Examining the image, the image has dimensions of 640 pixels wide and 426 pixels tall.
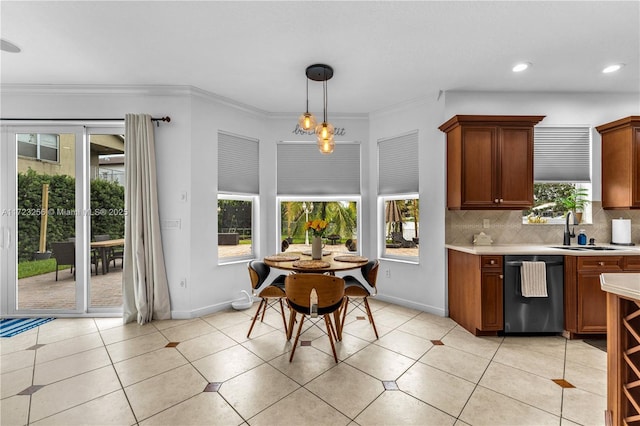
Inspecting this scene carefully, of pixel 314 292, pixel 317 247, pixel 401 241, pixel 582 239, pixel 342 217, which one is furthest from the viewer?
pixel 342 217

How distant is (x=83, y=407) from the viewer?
1911 millimetres

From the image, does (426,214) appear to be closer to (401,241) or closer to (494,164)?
(401,241)

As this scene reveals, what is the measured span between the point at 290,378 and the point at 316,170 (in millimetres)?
2949

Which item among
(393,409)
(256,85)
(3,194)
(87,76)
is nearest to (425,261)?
(393,409)

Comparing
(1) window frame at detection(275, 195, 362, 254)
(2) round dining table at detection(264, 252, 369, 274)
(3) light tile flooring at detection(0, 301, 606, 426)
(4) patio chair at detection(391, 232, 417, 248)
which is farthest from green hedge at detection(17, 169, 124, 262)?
(4) patio chair at detection(391, 232, 417, 248)

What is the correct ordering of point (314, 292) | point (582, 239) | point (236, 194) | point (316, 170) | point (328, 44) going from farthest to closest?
point (316, 170) → point (236, 194) → point (582, 239) → point (328, 44) → point (314, 292)

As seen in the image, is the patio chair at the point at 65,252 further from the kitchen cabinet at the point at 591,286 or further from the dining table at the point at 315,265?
the kitchen cabinet at the point at 591,286

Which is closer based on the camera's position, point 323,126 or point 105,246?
point 323,126

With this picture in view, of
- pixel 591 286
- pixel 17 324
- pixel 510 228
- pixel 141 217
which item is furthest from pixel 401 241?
pixel 17 324

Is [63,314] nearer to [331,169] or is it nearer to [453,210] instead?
[331,169]

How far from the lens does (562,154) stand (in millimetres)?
3641

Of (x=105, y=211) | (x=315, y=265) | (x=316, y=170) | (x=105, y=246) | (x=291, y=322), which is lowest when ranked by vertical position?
(x=291, y=322)

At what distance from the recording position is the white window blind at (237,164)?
12.8 feet

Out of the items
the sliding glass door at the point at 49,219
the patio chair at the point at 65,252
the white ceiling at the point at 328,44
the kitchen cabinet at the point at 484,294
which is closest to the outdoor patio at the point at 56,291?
the sliding glass door at the point at 49,219
